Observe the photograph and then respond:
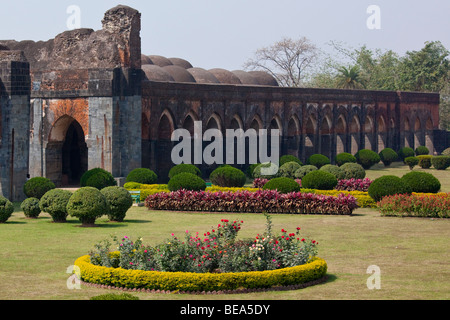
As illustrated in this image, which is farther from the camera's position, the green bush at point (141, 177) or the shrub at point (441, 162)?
the shrub at point (441, 162)

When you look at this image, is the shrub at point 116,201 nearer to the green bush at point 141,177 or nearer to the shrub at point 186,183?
the shrub at point 186,183

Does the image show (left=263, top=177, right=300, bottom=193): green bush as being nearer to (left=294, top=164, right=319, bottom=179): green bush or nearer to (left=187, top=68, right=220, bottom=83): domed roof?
(left=294, top=164, right=319, bottom=179): green bush

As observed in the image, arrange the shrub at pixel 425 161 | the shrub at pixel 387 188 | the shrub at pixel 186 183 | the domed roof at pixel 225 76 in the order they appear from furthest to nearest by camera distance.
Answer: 1. the shrub at pixel 425 161
2. the domed roof at pixel 225 76
3. the shrub at pixel 186 183
4. the shrub at pixel 387 188

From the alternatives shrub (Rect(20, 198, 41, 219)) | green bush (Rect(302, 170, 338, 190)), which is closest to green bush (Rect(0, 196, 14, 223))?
shrub (Rect(20, 198, 41, 219))

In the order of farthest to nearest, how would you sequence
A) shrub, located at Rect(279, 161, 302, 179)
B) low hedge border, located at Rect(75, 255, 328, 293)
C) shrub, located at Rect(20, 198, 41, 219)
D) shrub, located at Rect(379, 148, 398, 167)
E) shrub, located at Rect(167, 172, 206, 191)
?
shrub, located at Rect(379, 148, 398, 167)
shrub, located at Rect(279, 161, 302, 179)
shrub, located at Rect(167, 172, 206, 191)
shrub, located at Rect(20, 198, 41, 219)
low hedge border, located at Rect(75, 255, 328, 293)

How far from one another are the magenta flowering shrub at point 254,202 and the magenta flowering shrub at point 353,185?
4.64 meters

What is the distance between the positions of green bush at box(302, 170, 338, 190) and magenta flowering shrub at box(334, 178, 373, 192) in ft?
3.07

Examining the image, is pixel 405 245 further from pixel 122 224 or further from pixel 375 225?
pixel 122 224

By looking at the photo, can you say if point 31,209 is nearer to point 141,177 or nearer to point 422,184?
point 141,177

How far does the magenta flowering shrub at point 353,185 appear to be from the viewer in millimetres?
28312

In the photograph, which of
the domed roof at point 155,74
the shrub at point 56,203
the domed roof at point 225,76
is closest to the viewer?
the shrub at point 56,203

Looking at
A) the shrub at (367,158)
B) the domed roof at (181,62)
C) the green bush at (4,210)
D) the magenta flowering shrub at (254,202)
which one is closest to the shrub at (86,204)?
the green bush at (4,210)

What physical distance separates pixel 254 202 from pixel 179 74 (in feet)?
53.2

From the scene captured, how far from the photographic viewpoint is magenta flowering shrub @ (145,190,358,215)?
23.3 meters
